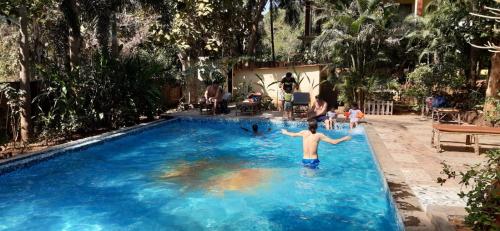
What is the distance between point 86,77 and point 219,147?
451 cm

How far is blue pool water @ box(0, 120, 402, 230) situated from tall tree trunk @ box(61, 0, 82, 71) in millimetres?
3043

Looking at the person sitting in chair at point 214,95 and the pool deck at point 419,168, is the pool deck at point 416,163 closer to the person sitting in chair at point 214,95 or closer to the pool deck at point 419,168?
the pool deck at point 419,168

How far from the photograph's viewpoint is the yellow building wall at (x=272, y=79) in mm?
19391

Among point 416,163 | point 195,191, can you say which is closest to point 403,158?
point 416,163

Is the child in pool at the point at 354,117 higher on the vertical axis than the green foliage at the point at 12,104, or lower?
lower

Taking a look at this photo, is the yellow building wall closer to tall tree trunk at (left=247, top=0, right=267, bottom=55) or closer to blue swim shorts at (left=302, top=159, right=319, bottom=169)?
tall tree trunk at (left=247, top=0, right=267, bottom=55)

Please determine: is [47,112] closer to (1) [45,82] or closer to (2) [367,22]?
(1) [45,82]

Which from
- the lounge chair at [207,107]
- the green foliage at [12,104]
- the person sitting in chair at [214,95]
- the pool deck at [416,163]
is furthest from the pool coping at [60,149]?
the person sitting in chair at [214,95]

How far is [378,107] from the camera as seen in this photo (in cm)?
1769

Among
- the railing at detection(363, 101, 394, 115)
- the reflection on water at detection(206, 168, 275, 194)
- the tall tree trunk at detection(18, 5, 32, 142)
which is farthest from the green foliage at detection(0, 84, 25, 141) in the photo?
the railing at detection(363, 101, 394, 115)

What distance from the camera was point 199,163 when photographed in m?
10.5

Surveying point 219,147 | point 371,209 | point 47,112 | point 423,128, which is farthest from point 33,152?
point 423,128

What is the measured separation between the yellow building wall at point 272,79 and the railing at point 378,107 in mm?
2639

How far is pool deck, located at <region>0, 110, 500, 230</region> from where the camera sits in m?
5.05
